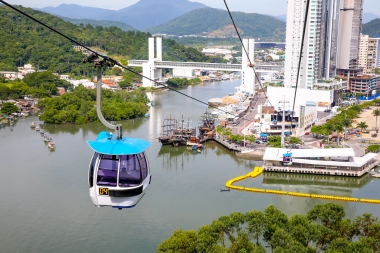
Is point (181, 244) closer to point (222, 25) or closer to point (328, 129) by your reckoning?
point (328, 129)

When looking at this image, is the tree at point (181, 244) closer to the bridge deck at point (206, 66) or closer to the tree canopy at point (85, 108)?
the tree canopy at point (85, 108)

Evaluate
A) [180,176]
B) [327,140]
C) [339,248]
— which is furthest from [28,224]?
[327,140]

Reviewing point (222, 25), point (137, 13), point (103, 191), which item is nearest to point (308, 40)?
point (103, 191)

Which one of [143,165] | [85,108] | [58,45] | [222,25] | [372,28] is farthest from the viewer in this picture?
[222,25]

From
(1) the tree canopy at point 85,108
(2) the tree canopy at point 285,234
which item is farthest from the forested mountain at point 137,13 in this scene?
(2) the tree canopy at point 285,234

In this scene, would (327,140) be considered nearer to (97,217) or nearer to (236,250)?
(97,217)

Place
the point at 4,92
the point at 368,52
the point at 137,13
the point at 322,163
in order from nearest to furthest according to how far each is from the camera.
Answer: the point at 322,163, the point at 4,92, the point at 368,52, the point at 137,13
